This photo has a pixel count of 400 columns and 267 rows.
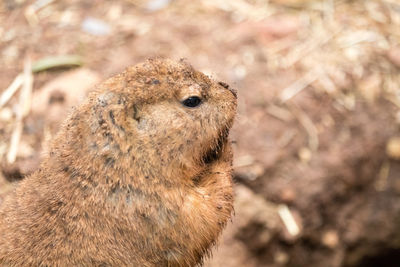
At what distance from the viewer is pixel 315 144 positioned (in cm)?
504

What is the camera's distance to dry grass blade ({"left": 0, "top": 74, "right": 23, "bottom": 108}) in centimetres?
470

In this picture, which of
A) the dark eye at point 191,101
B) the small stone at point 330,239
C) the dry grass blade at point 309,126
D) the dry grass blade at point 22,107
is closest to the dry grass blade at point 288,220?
the small stone at point 330,239

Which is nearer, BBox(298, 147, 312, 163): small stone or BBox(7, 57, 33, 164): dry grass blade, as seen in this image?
BBox(7, 57, 33, 164): dry grass blade

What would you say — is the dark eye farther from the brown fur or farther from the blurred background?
the blurred background

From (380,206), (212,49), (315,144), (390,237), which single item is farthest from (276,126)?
(390,237)

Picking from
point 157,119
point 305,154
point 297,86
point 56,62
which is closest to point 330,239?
point 305,154

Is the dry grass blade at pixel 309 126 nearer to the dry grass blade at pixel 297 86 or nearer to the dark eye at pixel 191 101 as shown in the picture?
the dry grass blade at pixel 297 86

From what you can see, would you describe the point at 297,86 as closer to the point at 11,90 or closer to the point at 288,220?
the point at 288,220

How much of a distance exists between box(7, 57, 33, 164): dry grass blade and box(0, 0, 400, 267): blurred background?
0.01 m

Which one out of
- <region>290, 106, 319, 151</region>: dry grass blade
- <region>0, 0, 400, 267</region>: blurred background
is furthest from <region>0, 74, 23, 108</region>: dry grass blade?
<region>290, 106, 319, 151</region>: dry grass blade

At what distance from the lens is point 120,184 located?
261 centimetres

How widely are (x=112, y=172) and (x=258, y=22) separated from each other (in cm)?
340

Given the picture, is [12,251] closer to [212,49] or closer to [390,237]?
[212,49]

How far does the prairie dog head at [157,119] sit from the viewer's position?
2.59 metres
